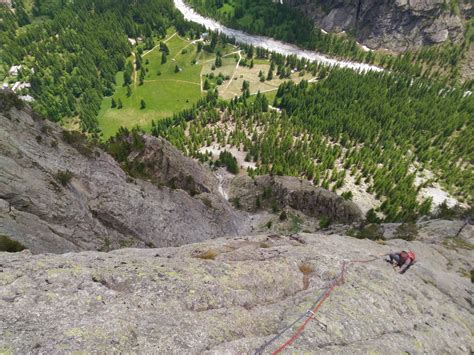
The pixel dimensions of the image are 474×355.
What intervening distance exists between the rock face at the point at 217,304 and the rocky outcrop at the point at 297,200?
48.1 metres

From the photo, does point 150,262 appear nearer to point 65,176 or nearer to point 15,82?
point 65,176

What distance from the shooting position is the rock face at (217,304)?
42.6 ft

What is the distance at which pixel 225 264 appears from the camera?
19.8 meters

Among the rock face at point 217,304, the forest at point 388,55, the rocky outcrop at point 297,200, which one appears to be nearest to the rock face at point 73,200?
the rock face at point 217,304

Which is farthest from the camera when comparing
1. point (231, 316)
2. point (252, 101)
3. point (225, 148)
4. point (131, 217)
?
point (252, 101)

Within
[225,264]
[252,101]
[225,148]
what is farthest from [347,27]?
[225,264]

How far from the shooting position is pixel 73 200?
3045cm

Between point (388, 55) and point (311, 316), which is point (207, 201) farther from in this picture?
point (388, 55)

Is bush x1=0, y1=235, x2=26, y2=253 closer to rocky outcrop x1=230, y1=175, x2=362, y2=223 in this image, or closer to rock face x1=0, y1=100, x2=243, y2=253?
rock face x1=0, y1=100, x2=243, y2=253

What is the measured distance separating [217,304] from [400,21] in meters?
224

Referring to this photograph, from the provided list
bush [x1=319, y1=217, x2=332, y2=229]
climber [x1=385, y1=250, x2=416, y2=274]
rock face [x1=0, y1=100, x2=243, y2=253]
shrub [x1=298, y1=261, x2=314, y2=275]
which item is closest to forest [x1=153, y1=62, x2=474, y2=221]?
bush [x1=319, y1=217, x2=332, y2=229]

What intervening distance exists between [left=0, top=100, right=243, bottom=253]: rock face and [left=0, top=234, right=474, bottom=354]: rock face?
→ 25.9ft

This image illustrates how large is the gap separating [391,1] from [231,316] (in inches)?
9019

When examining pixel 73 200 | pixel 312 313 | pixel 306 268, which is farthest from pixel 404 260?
pixel 73 200
